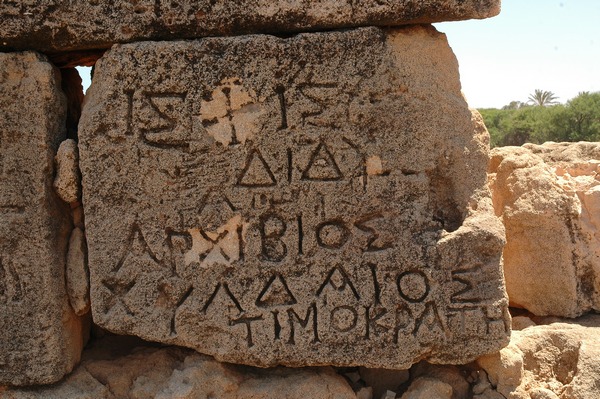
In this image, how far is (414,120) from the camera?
2664 mm

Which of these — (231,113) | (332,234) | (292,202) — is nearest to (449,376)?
(332,234)

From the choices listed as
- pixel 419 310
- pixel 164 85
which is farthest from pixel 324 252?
pixel 164 85

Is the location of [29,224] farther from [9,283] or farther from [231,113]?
[231,113]

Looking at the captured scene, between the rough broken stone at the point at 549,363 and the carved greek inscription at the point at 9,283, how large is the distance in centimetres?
201

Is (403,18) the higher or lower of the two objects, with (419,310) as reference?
higher

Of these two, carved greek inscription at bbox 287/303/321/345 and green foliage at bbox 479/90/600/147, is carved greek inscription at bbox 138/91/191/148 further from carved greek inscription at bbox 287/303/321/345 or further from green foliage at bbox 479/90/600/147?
green foliage at bbox 479/90/600/147

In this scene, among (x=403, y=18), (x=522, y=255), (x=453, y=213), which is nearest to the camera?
(x=403, y=18)

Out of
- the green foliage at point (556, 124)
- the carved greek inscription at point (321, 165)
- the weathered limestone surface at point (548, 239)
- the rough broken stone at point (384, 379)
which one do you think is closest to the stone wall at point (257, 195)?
the carved greek inscription at point (321, 165)

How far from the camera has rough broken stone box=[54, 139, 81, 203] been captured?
2.72 meters

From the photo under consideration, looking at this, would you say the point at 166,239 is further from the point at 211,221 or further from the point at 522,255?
the point at 522,255

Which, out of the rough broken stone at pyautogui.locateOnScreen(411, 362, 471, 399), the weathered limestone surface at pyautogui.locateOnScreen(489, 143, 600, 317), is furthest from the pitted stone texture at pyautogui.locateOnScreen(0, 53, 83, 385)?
the weathered limestone surface at pyautogui.locateOnScreen(489, 143, 600, 317)

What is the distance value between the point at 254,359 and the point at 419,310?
28.5 inches

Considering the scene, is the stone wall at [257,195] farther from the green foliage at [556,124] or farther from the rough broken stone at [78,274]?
the green foliage at [556,124]

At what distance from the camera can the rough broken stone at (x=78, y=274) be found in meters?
2.83
